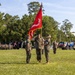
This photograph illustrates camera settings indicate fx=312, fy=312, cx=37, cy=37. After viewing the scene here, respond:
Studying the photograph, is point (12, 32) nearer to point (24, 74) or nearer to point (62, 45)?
point (62, 45)

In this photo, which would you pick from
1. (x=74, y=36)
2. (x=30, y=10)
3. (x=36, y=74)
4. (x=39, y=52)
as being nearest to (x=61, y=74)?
(x=36, y=74)

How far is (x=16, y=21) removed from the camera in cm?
9581

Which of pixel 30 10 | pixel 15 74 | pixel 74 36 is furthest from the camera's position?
pixel 74 36

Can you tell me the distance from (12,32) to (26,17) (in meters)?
6.91

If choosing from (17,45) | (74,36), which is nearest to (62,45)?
(17,45)

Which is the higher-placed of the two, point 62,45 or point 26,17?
point 26,17

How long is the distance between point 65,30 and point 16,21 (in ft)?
176

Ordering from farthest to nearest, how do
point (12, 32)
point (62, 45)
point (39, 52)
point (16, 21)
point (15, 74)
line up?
1. point (16, 21)
2. point (12, 32)
3. point (62, 45)
4. point (39, 52)
5. point (15, 74)

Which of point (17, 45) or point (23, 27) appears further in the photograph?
point (23, 27)

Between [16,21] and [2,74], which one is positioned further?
[16,21]

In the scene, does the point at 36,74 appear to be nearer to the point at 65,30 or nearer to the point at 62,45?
the point at 62,45

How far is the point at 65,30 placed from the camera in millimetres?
145750

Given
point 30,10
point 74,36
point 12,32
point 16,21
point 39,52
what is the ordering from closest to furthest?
1. point 39,52
2. point 12,32
3. point 16,21
4. point 30,10
5. point 74,36

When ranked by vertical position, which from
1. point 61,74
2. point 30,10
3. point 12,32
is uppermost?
point 30,10
